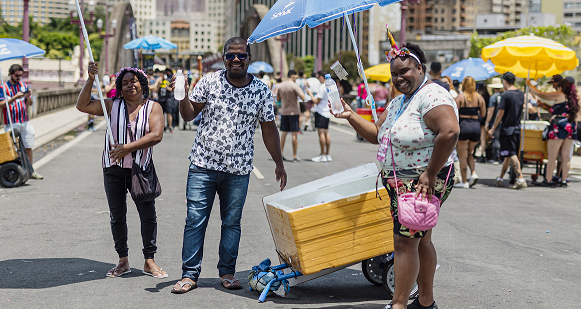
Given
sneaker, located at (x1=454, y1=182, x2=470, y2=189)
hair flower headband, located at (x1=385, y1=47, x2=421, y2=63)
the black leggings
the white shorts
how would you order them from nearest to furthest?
1. hair flower headband, located at (x1=385, y1=47, x2=421, y2=63)
2. the black leggings
3. the white shorts
4. sneaker, located at (x1=454, y1=182, x2=470, y2=189)

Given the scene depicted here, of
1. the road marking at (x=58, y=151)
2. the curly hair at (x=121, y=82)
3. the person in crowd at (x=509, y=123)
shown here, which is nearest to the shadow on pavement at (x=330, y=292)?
the curly hair at (x=121, y=82)

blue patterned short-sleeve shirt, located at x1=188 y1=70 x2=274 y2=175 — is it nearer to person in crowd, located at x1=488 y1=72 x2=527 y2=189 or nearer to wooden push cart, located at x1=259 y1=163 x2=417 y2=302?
wooden push cart, located at x1=259 y1=163 x2=417 y2=302

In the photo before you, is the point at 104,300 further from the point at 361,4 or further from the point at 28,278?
the point at 361,4

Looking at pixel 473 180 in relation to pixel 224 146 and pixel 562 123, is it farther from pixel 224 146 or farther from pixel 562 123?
pixel 224 146

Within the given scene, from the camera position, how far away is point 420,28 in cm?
17238

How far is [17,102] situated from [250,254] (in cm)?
583

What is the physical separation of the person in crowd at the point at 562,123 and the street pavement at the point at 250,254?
21.3 inches

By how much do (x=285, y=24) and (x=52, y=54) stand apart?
11110 cm

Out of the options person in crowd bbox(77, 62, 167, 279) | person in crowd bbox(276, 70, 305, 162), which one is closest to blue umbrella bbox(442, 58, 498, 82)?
person in crowd bbox(276, 70, 305, 162)

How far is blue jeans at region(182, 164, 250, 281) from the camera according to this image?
193 inches

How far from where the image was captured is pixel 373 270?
4977 millimetres

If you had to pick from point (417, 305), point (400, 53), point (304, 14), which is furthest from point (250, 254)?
point (400, 53)

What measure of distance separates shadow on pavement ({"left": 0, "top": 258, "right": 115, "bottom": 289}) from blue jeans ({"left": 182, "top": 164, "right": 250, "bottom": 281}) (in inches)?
26.8

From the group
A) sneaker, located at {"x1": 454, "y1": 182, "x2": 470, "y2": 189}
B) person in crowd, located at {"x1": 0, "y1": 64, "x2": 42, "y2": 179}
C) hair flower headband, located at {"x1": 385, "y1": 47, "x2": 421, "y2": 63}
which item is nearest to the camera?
hair flower headband, located at {"x1": 385, "y1": 47, "x2": 421, "y2": 63}
